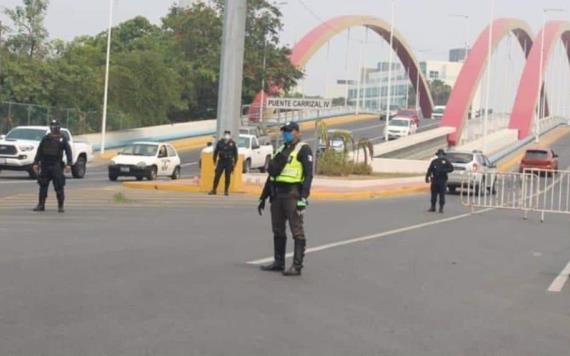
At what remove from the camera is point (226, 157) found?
25.5 metres

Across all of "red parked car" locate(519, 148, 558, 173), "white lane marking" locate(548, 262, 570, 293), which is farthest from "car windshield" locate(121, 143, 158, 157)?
"white lane marking" locate(548, 262, 570, 293)

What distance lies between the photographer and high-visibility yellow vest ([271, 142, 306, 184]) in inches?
438

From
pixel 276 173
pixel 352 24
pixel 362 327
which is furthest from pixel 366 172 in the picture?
pixel 352 24

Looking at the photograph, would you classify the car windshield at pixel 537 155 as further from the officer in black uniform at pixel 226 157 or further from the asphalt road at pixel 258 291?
the asphalt road at pixel 258 291

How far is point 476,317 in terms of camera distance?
928 centimetres

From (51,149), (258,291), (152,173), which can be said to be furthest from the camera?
(152,173)

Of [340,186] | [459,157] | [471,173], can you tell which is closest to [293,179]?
[471,173]

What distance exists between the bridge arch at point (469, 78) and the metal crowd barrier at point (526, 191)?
4330cm

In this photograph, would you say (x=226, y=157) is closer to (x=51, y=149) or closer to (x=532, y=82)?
(x=51, y=149)

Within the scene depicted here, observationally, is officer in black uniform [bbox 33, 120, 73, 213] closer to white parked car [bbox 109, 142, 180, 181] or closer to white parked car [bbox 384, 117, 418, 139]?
white parked car [bbox 109, 142, 180, 181]

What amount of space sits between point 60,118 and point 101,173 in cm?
1491

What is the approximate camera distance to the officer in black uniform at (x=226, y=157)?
25.2 m

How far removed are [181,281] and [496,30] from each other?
7503 centimetres

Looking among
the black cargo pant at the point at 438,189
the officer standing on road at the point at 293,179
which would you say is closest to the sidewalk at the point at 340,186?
the black cargo pant at the point at 438,189
